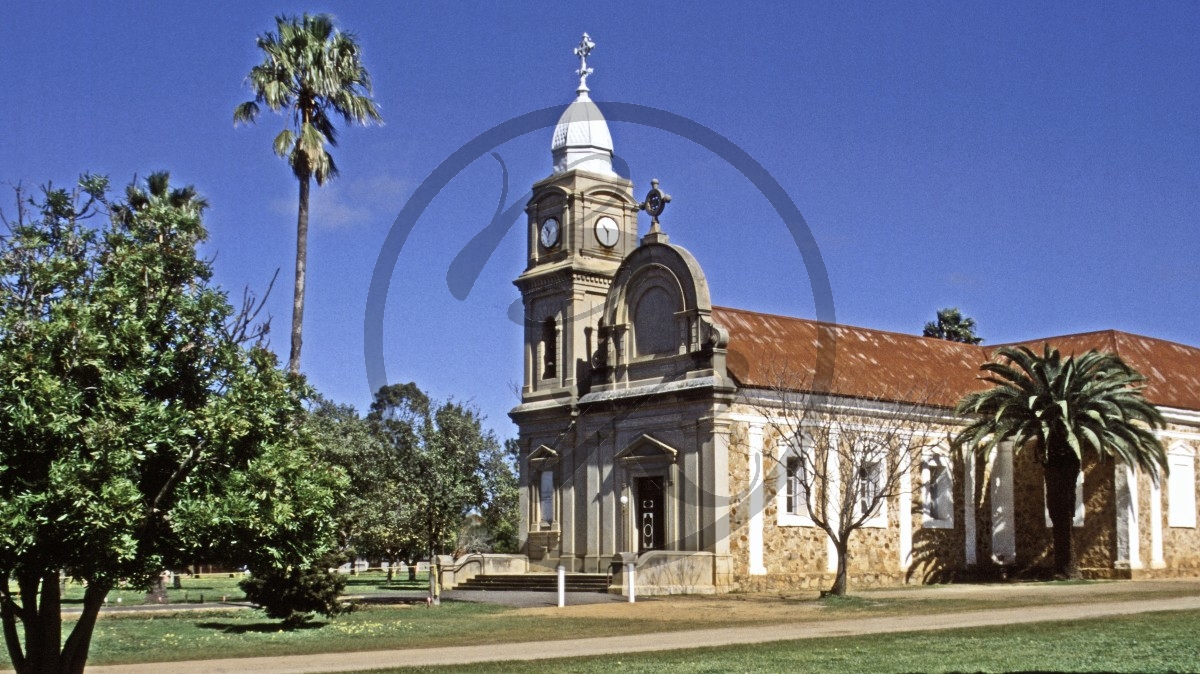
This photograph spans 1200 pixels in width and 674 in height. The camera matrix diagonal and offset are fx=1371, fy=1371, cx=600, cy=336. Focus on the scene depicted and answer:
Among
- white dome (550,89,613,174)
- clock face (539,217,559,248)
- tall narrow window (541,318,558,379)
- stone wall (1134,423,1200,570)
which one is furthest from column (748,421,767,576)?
stone wall (1134,423,1200,570)

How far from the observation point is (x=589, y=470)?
154 ft

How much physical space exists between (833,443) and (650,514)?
6.55 m

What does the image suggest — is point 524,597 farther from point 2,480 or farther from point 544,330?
point 2,480

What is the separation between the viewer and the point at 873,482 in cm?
4272

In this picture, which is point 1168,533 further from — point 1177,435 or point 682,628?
point 682,628

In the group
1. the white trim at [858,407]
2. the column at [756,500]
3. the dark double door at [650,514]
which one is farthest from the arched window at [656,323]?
the dark double door at [650,514]

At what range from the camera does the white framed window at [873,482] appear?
136ft

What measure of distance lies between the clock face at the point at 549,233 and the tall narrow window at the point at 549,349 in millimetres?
2795

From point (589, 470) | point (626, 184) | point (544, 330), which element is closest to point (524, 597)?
point (589, 470)

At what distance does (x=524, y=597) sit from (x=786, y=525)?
28.0 feet

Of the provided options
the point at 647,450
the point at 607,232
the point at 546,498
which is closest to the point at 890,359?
the point at 647,450

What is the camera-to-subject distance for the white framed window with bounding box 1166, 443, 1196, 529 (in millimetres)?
47469

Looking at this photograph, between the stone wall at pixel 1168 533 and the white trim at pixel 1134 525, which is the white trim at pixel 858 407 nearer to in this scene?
the white trim at pixel 1134 525

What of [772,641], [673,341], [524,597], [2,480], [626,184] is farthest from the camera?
[626,184]
